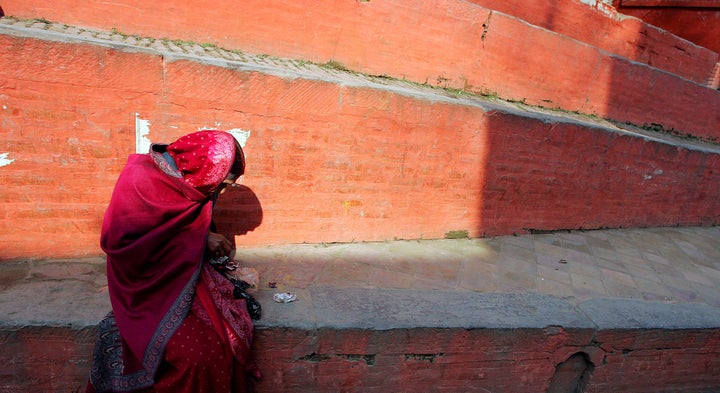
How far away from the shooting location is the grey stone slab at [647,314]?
10.4ft

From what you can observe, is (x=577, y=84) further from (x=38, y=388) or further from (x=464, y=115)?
(x=38, y=388)

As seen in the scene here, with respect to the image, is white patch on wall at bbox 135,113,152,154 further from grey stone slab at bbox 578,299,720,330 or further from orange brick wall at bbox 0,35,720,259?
grey stone slab at bbox 578,299,720,330

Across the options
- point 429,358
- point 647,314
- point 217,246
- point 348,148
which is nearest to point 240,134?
point 348,148

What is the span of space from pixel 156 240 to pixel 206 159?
1.44 ft

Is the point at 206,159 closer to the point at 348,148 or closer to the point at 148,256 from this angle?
the point at 148,256

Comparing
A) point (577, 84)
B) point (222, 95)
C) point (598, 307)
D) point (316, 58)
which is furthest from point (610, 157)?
point (222, 95)

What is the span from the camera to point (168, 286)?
206 cm

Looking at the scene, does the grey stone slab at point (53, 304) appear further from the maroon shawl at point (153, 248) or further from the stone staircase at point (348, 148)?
the maroon shawl at point (153, 248)

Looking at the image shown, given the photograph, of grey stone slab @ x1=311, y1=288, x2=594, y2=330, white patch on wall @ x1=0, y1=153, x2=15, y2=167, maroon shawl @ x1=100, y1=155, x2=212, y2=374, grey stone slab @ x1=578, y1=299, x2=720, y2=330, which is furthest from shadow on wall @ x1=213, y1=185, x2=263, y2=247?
grey stone slab @ x1=578, y1=299, x2=720, y2=330

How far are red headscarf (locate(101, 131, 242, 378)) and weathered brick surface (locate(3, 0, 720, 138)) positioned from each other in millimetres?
2243

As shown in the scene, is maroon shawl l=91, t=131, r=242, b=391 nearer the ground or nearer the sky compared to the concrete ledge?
nearer the sky

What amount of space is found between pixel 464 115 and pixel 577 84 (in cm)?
323

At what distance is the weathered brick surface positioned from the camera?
394 centimetres

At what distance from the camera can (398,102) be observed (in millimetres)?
3484
